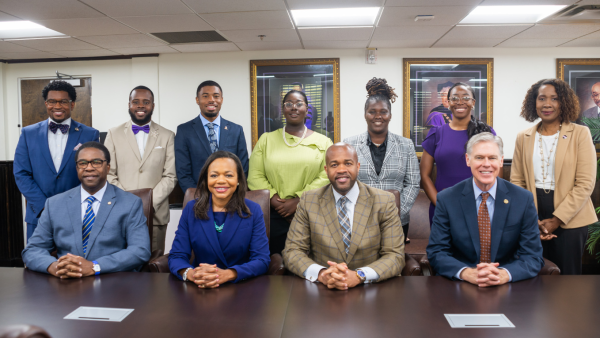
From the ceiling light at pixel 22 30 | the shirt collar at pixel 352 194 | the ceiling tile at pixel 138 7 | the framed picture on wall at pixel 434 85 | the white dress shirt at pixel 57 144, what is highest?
the ceiling light at pixel 22 30

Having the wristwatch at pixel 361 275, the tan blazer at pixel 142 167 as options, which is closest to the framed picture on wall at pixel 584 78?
the wristwatch at pixel 361 275

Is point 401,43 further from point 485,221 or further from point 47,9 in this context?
point 47,9

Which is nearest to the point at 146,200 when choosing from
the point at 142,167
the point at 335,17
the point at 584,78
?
the point at 142,167

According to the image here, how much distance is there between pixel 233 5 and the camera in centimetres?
378

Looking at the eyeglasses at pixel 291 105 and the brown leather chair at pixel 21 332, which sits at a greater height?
the eyeglasses at pixel 291 105

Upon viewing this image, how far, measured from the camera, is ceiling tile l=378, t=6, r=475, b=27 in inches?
154

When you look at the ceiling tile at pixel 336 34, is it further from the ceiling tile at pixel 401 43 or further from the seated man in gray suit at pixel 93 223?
the seated man in gray suit at pixel 93 223

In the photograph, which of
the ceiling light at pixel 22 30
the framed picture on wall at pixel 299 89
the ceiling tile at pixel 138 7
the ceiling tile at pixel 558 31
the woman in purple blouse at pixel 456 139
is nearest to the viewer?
the woman in purple blouse at pixel 456 139

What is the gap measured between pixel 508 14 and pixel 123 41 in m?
4.74

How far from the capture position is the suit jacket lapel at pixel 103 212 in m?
2.11

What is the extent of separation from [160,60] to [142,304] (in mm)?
5200

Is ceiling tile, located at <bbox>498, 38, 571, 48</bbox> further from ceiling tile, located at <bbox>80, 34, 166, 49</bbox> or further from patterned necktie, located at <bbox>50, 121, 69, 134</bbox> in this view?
patterned necktie, located at <bbox>50, 121, 69, 134</bbox>

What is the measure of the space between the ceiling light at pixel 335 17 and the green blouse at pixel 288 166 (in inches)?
75.9

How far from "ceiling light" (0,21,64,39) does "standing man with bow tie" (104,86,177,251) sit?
96.9 inches
